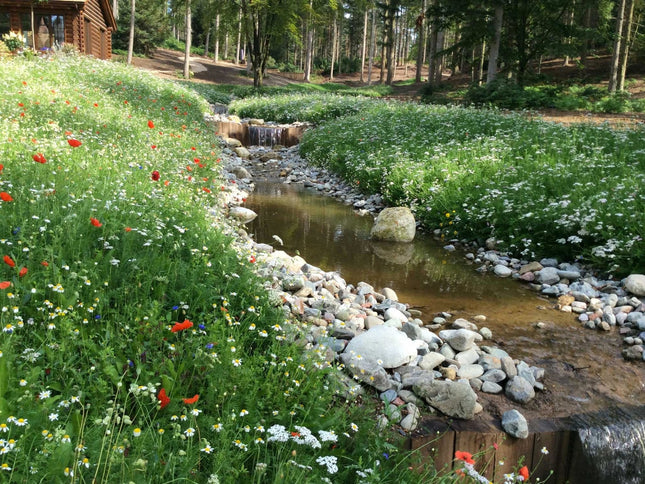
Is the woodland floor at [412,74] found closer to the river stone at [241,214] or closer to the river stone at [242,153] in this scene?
the river stone at [242,153]

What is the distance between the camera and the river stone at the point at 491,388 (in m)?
3.84

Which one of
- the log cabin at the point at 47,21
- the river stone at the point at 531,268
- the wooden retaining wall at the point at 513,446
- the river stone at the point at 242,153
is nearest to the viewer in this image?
the wooden retaining wall at the point at 513,446

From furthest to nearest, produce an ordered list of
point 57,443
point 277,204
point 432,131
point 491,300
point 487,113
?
point 487,113, point 432,131, point 277,204, point 491,300, point 57,443

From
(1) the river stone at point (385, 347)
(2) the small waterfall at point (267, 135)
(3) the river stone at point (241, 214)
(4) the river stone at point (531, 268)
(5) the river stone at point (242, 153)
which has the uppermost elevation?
(2) the small waterfall at point (267, 135)

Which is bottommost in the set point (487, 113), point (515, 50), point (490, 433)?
point (490, 433)

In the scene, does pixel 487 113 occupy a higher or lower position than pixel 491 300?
higher

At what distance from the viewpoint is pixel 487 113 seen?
14953mm

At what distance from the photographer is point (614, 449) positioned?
11.3 ft

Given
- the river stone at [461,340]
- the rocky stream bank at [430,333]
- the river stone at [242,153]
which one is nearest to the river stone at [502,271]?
the rocky stream bank at [430,333]

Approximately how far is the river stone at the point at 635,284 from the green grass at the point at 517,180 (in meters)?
0.38

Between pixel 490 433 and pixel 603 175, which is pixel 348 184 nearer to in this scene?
pixel 603 175

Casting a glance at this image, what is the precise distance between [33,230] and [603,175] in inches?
319

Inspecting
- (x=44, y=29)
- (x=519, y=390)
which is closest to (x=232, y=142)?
(x=519, y=390)

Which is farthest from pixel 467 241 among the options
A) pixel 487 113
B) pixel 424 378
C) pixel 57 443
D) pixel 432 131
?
pixel 487 113
